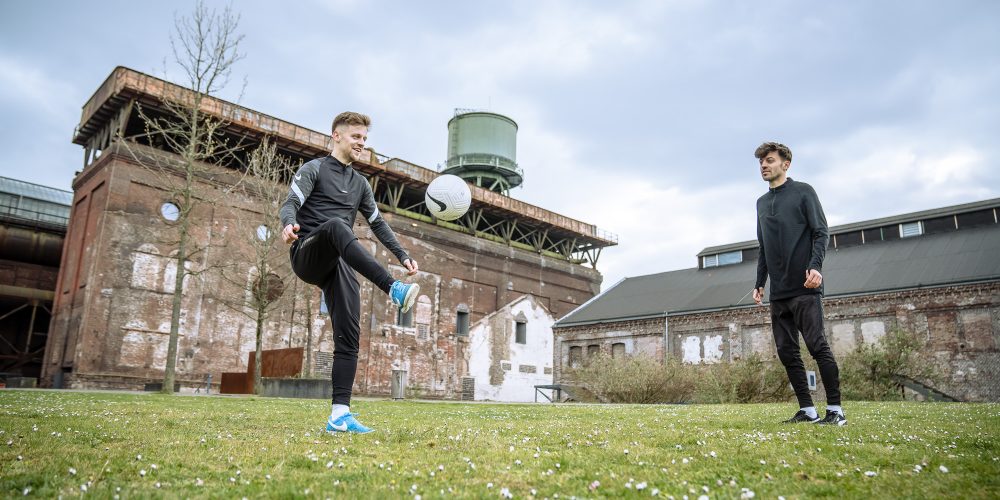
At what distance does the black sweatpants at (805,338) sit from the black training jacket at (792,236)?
0.31ft

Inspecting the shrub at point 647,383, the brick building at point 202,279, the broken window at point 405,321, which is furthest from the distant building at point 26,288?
the shrub at point 647,383

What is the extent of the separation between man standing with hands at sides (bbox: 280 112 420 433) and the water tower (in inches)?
1480

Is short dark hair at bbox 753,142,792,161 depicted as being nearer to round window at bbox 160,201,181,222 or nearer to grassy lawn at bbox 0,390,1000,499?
grassy lawn at bbox 0,390,1000,499

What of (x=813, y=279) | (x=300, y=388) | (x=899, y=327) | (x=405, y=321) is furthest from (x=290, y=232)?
(x=405, y=321)

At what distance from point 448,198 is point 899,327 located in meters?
18.5

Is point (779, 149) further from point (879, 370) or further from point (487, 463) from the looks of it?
point (879, 370)

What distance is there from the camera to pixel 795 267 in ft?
17.1

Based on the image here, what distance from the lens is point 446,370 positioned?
32.7m

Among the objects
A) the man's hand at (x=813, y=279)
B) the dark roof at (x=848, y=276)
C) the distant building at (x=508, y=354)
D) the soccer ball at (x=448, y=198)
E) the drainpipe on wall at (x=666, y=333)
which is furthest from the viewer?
the distant building at (x=508, y=354)

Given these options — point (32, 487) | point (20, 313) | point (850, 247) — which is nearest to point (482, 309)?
point (850, 247)

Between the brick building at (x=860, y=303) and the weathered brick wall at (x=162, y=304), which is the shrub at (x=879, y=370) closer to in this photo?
the brick building at (x=860, y=303)

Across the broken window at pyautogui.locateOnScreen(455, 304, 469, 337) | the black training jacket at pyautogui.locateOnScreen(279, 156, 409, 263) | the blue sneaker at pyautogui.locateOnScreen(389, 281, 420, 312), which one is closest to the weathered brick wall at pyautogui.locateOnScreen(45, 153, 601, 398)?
the broken window at pyautogui.locateOnScreen(455, 304, 469, 337)

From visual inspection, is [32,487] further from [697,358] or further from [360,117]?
[697,358]

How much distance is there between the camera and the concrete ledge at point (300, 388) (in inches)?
642
